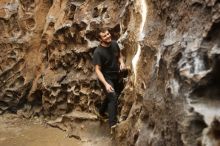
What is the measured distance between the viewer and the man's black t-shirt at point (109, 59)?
20.9 ft

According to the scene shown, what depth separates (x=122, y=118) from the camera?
238 inches

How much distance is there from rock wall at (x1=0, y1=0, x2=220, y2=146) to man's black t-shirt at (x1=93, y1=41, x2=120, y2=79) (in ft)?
0.50

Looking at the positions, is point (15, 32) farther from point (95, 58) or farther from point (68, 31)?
point (95, 58)

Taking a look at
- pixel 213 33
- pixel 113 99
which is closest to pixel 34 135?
pixel 113 99

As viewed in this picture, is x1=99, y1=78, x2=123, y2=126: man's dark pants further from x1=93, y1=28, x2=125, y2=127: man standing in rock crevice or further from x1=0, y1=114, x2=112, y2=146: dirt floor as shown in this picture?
x1=0, y1=114, x2=112, y2=146: dirt floor

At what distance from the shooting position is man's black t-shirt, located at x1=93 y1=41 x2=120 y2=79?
251 inches

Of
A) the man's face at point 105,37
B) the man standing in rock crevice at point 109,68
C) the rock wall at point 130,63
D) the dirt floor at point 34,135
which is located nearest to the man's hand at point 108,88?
the man standing in rock crevice at point 109,68

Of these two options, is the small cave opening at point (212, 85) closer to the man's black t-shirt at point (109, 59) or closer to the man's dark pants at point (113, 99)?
the man's dark pants at point (113, 99)

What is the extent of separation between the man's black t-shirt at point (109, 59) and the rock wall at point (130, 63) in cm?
15

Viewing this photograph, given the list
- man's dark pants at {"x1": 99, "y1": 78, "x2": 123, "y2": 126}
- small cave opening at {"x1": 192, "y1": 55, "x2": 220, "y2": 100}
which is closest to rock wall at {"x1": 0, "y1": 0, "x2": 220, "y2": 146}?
small cave opening at {"x1": 192, "y1": 55, "x2": 220, "y2": 100}

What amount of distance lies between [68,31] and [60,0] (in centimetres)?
73

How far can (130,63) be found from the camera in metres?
6.25

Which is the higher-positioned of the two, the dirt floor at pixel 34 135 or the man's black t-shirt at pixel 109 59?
the man's black t-shirt at pixel 109 59

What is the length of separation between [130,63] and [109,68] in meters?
0.35
